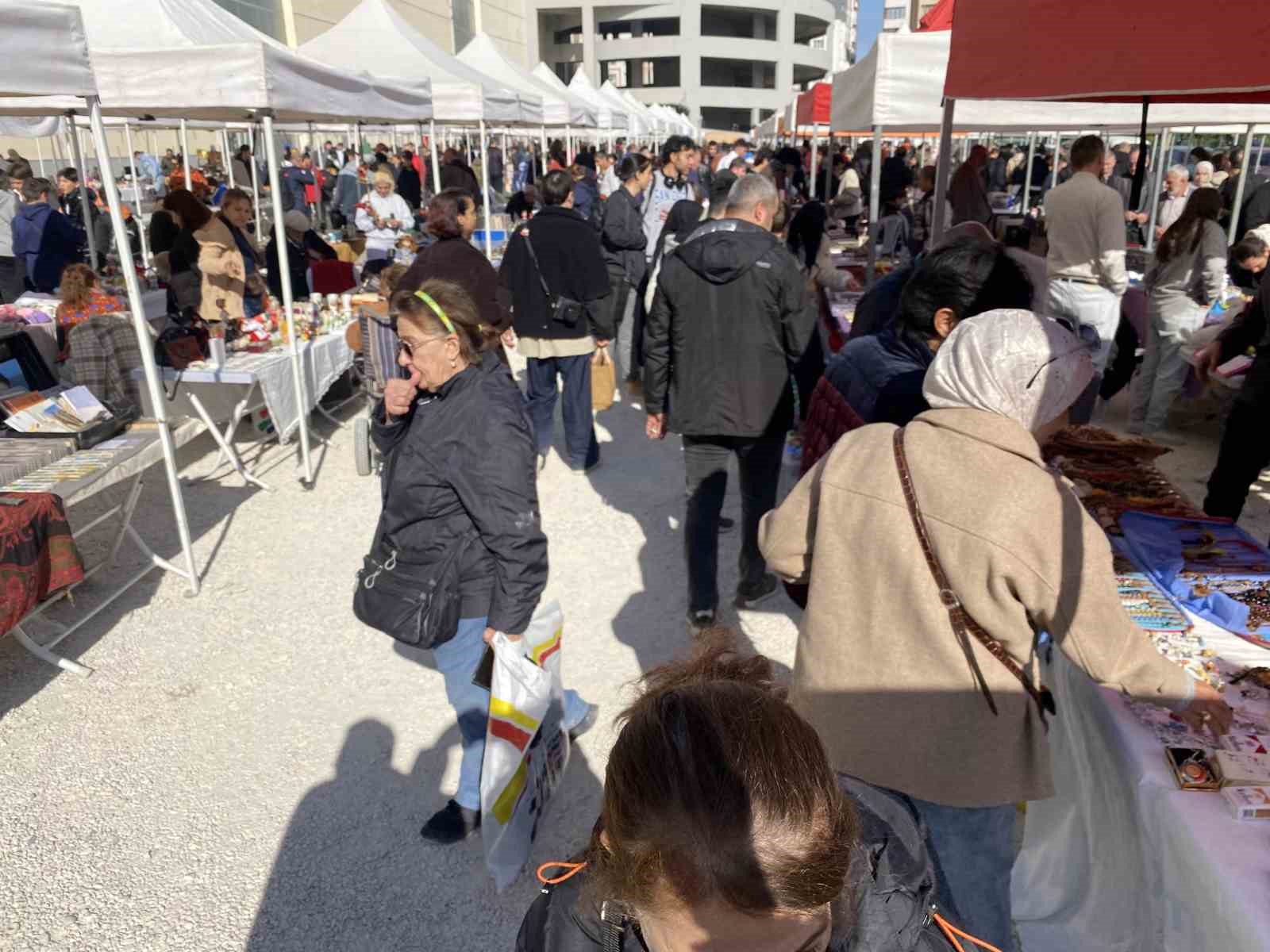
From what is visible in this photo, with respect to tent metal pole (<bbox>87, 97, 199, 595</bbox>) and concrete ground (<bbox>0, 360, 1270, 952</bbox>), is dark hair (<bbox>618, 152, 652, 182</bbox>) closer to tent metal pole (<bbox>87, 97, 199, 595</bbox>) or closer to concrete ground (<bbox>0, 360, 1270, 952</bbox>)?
concrete ground (<bbox>0, 360, 1270, 952</bbox>)

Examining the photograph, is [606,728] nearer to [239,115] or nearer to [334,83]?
[334,83]

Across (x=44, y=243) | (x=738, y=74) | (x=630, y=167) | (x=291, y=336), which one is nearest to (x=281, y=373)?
(x=291, y=336)

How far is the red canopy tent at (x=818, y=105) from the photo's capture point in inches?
403

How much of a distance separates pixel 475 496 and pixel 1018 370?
4.35ft

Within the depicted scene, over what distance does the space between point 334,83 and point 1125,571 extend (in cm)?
545

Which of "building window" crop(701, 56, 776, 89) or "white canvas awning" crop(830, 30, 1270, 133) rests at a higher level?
"building window" crop(701, 56, 776, 89)

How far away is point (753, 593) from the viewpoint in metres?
4.15

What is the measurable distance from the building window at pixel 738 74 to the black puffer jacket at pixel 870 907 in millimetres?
70234

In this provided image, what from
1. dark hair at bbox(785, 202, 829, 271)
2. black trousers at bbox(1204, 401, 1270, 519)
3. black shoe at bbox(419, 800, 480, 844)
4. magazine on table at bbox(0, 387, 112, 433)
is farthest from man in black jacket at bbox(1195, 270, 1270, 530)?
magazine on table at bbox(0, 387, 112, 433)

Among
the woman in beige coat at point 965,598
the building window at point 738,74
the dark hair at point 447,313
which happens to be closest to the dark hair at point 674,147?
the dark hair at point 447,313

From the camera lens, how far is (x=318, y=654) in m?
3.94

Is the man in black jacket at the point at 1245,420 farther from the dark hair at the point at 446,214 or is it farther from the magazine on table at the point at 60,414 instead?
the magazine on table at the point at 60,414

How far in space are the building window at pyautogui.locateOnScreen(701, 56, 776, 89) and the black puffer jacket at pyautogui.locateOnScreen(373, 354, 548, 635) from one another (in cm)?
6892

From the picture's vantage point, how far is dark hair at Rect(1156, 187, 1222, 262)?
19.2ft
